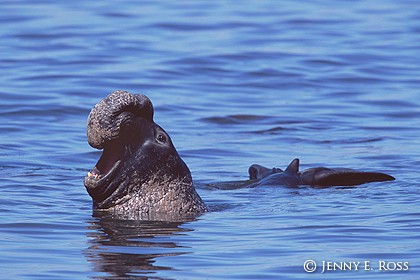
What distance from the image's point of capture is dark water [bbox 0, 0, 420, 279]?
834 cm

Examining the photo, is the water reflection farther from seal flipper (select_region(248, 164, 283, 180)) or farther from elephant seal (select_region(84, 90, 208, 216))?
seal flipper (select_region(248, 164, 283, 180))

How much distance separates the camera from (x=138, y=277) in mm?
7523

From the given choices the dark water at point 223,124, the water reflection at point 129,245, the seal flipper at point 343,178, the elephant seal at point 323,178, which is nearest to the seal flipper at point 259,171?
the elephant seal at point 323,178

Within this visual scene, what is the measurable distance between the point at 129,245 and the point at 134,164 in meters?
0.79

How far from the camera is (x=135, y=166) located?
9094 mm

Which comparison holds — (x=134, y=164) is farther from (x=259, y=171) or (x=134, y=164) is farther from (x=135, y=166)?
(x=259, y=171)

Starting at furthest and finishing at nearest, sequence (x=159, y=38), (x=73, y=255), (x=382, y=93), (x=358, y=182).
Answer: (x=159, y=38) < (x=382, y=93) < (x=358, y=182) < (x=73, y=255)

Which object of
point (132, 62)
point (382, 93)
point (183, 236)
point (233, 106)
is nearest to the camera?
point (183, 236)

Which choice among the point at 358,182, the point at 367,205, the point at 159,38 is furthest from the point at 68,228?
the point at 159,38

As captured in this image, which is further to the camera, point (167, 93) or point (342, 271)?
point (167, 93)

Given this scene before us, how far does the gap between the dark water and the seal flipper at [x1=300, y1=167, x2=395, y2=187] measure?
19cm

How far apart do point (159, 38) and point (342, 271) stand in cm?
1565

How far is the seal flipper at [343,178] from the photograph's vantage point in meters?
11.5

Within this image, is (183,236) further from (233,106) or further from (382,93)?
(382,93)
